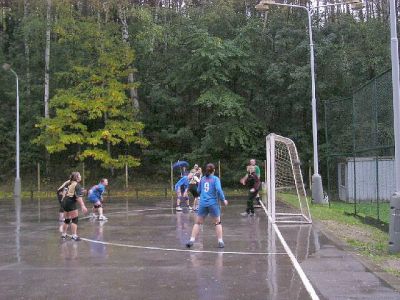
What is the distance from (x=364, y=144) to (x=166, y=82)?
26031 mm

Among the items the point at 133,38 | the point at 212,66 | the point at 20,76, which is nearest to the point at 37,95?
the point at 20,76

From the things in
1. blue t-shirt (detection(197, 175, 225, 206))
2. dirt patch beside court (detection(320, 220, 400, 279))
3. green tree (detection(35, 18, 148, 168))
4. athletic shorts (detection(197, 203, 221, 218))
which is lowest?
dirt patch beside court (detection(320, 220, 400, 279))

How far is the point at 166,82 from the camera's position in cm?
4188

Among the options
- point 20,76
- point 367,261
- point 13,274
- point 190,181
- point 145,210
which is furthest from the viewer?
point 20,76

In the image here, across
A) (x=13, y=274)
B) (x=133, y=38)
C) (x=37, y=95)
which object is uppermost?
(x=133, y=38)

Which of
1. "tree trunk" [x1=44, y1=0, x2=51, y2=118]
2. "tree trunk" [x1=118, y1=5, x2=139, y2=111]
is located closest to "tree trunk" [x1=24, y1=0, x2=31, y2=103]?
"tree trunk" [x1=44, y1=0, x2=51, y2=118]

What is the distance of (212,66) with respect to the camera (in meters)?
38.0

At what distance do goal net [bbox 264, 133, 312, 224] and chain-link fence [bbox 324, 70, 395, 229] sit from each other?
185 centimetres

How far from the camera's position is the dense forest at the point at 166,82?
37.8m

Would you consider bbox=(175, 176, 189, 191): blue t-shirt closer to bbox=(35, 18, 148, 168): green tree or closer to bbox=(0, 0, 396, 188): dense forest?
bbox=(0, 0, 396, 188): dense forest

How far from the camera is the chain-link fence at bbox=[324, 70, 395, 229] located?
15.5m

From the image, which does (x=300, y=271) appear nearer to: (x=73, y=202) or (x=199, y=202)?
(x=199, y=202)

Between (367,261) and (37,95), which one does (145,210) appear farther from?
(37,95)

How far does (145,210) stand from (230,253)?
11085 mm
